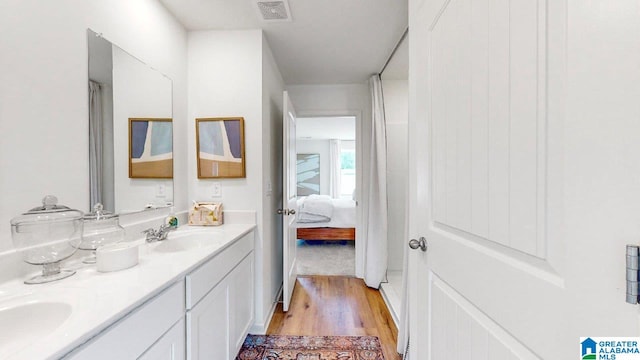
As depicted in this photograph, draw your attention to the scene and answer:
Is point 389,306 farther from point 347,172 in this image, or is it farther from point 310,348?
point 347,172

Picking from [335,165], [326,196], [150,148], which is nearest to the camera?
[150,148]

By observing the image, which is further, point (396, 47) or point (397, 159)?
point (397, 159)

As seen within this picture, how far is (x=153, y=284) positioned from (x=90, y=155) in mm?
760

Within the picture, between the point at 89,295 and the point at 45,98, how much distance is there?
790 millimetres

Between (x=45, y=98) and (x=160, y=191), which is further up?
(x=45, y=98)

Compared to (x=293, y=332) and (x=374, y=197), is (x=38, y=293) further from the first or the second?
(x=374, y=197)

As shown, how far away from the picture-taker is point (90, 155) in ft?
4.06


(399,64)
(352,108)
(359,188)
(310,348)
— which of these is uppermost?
(399,64)

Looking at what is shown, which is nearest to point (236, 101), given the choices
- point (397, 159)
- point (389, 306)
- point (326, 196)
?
point (397, 159)

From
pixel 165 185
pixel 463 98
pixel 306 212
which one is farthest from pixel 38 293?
pixel 306 212

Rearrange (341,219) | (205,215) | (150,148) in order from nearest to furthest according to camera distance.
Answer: (150,148), (205,215), (341,219)

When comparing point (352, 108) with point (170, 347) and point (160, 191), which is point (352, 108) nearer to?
point (160, 191)

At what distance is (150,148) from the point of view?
5.44 ft

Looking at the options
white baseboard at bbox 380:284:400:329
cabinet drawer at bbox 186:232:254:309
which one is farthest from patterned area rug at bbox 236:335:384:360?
cabinet drawer at bbox 186:232:254:309
